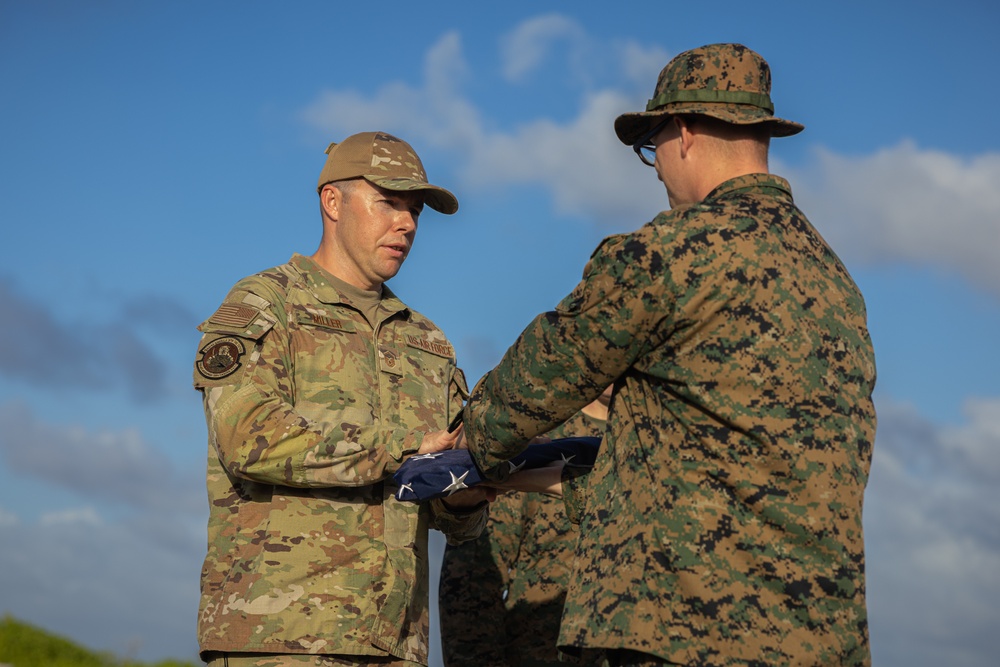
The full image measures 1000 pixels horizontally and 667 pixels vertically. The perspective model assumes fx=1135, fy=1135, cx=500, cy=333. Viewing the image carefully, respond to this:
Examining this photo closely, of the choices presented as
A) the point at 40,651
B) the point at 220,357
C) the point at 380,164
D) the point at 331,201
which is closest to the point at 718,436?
the point at 220,357

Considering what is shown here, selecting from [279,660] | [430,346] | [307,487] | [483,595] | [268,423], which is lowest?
[279,660]

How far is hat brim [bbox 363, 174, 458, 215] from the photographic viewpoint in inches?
A: 226

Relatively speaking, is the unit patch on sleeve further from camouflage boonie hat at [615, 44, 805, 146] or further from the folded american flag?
camouflage boonie hat at [615, 44, 805, 146]

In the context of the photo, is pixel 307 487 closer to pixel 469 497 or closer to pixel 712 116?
pixel 469 497

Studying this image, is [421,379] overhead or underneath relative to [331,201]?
underneath

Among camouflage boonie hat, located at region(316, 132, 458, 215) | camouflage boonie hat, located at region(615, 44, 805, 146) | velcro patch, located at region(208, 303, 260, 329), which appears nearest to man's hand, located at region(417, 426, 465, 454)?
velcro patch, located at region(208, 303, 260, 329)

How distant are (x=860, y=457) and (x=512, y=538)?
3.87 metres

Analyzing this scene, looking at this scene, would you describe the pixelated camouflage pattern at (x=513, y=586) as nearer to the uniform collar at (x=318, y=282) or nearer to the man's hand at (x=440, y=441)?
the uniform collar at (x=318, y=282)

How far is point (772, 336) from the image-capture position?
383 cm

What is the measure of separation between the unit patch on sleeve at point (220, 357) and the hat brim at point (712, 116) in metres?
1.96

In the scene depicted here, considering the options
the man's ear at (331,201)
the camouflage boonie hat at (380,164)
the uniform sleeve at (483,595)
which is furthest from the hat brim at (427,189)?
the uniform sleeve at (483,595)

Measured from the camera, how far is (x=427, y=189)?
5844mm

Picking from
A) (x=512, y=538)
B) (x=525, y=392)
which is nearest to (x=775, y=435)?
(x=525, y=392)

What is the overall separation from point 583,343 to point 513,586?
154 inches
